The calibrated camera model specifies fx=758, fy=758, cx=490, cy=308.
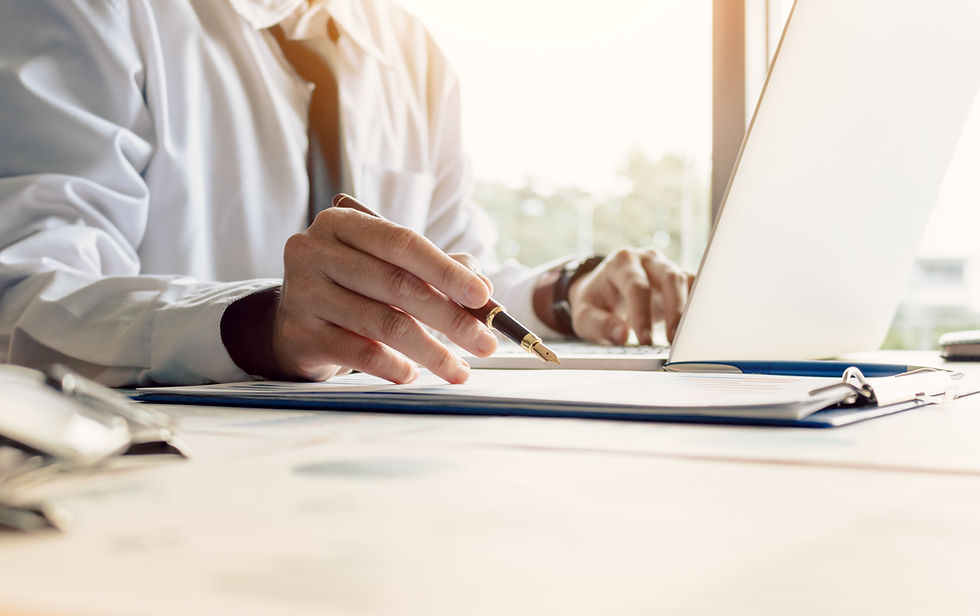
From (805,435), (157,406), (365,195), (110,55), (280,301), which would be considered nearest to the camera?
(805,435)

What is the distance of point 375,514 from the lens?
0.63 ft

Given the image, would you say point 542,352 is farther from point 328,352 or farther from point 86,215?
point 86,215

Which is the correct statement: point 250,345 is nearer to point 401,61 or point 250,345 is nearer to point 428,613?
point 428,613

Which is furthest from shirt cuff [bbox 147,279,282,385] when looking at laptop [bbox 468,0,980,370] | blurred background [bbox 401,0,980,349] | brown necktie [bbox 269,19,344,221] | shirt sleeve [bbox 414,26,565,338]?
blurred background [bbox 401,0,980,349]

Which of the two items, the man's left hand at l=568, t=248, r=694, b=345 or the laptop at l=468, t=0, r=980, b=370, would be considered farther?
the man's left hand at l=568, t=248, r=694, b=345

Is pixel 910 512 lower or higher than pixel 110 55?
lower

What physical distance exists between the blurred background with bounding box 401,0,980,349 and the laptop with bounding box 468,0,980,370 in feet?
13.6

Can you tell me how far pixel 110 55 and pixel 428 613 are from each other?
39.1 inches

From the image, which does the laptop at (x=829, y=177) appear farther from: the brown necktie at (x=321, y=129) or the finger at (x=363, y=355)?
the brown necktie at (x=321, y=129)

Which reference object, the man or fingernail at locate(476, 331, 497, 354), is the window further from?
fingernail at locate(476, 331, 497, 354)

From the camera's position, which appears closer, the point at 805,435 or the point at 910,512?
the point at 910,512

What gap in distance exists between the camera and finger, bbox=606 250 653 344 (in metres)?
0.93

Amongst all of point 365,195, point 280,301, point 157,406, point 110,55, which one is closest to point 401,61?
point 365,195

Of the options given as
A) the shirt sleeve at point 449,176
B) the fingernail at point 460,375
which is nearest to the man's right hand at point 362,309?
the fingernail at point 460,375
